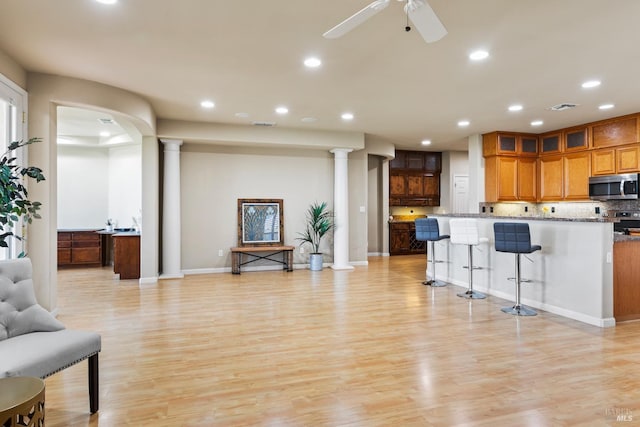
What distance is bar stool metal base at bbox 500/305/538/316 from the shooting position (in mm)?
4489

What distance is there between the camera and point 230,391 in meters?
2.64

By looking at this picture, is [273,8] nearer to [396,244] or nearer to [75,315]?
[75,315]

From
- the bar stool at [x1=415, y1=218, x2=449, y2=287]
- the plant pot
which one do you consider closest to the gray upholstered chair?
the bar stool at [x1=415, y1=218, x2=449, y2=287]

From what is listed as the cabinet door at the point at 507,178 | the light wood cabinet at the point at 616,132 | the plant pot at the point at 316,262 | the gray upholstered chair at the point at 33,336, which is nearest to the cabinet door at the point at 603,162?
the light wood cabinet at the point at 616,132

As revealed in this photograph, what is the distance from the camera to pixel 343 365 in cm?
307

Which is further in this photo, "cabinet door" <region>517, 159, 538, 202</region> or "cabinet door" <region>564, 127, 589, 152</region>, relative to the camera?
"cabinet door" <region>517, 159, 538, 202</region>

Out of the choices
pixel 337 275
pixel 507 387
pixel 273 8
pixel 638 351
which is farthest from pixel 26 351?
pixel 337 275

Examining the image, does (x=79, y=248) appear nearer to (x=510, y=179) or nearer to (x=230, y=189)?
(x=230, y=189)

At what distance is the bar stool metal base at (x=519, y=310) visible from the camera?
14.7ft

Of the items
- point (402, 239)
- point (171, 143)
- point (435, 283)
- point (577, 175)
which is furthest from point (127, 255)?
point (577, 175)

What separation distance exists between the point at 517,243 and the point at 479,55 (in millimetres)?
2135

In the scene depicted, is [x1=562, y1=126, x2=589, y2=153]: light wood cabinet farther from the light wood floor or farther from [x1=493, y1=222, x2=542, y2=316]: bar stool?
the light wood floor

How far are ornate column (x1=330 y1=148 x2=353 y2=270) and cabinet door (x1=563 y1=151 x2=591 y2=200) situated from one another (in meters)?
4.11

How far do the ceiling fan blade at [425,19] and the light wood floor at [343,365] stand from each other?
7.84 ft
